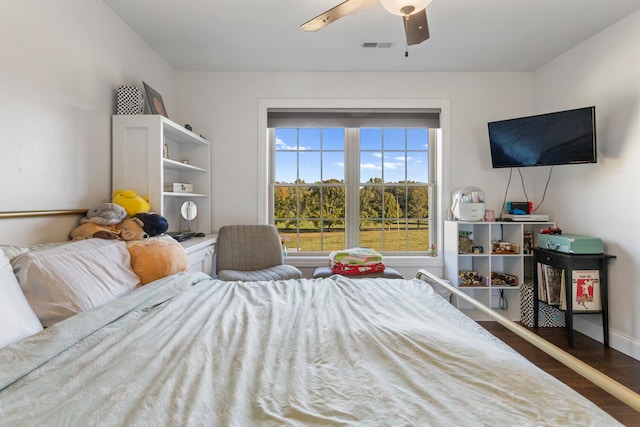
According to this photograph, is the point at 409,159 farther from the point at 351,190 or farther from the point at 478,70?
the point at 478,70

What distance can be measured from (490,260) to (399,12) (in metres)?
2.47

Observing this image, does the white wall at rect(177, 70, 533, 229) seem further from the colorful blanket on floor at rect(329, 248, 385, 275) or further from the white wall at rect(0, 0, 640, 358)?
the colorful blanket on floor at rect(329, 248, 385, 275)

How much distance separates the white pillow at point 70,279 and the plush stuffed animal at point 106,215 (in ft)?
1.10

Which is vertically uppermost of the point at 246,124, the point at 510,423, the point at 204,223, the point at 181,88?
the point at 181,88

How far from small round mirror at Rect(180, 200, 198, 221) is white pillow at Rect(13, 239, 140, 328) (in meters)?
1.40

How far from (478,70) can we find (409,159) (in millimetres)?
1151

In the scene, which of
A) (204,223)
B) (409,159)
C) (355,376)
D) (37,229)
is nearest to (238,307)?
(355,376)

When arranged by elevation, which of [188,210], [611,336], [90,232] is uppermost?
[188,210]

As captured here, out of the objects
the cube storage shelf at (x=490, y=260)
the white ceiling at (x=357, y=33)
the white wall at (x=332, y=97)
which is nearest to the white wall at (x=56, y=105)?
the white ceiling at (x=357, y=33)

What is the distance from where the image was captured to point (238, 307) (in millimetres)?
1438

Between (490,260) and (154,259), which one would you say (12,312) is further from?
(490,260)

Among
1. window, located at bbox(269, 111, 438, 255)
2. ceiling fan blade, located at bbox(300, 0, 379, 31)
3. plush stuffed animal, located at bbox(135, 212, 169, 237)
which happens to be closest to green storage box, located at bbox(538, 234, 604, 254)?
window, located at bbox(269, 111, 438, 255)

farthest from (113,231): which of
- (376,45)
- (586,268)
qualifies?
(586,268)

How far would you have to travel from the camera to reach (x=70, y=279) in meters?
1.31
